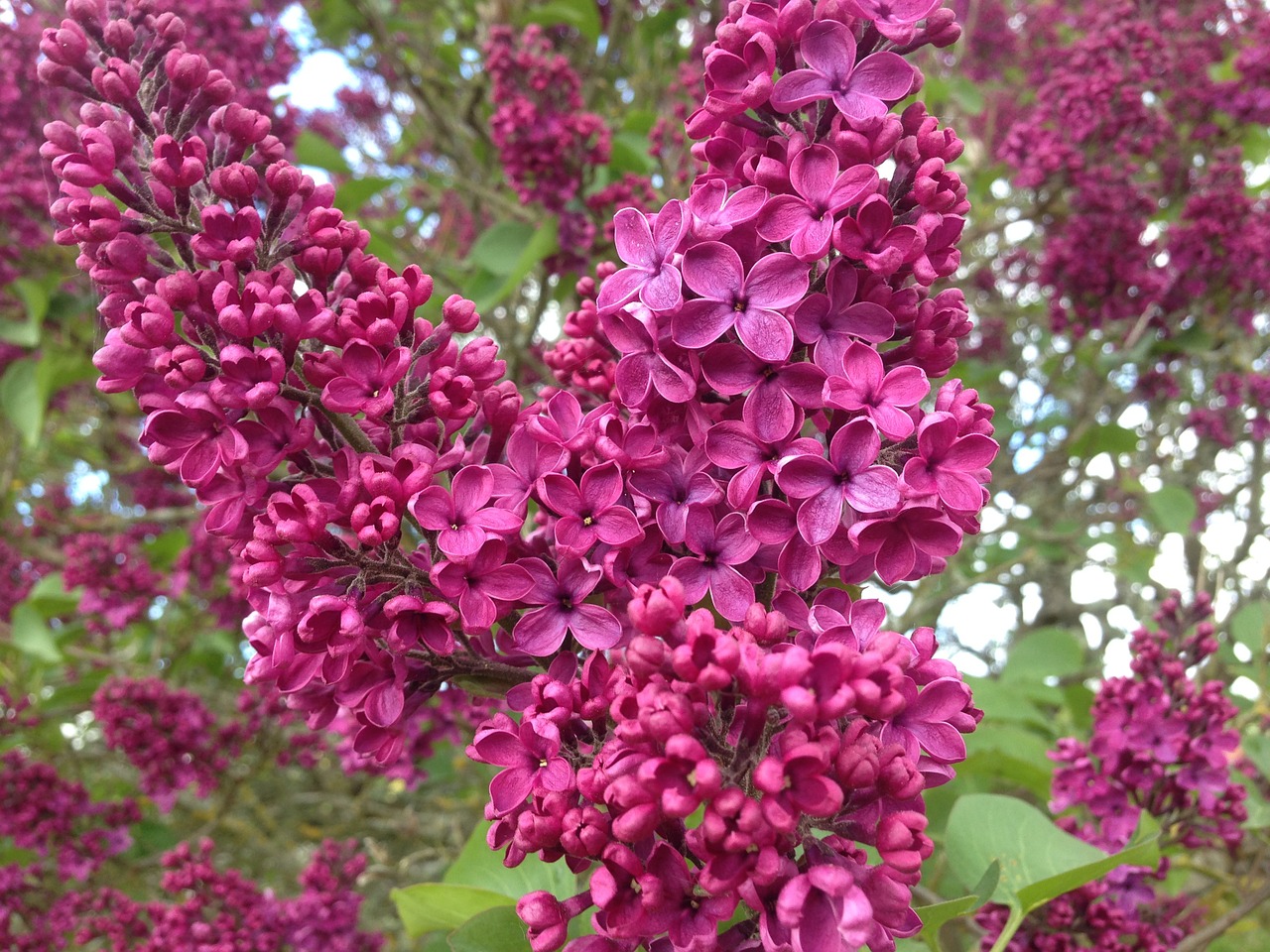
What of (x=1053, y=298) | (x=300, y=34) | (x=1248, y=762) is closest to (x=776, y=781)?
(x=1248, y=762)

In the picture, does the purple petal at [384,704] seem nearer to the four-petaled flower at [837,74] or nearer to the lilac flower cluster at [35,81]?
the four-petaled flower at [837,74]

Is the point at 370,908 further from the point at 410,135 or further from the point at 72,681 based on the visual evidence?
the point at 410,135

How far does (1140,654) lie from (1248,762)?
1080 millimetres

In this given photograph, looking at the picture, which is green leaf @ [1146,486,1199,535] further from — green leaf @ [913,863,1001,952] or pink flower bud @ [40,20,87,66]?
pink flower bud @ [40,20,87,66]

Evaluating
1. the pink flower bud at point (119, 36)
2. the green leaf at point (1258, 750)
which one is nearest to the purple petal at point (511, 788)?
the pink flower bud at point (119, 36)

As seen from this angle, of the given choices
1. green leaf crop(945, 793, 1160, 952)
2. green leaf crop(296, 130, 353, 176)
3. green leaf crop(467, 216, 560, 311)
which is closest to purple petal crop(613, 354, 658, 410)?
green leaf crop(945, 793, 1160, 952)

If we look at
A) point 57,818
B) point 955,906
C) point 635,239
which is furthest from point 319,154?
point 955,906

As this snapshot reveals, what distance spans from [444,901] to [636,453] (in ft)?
2.71

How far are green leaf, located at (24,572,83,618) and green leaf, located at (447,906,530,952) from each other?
3.01m

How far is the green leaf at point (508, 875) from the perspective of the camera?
60.3 inches

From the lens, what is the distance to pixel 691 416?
1.05 metres

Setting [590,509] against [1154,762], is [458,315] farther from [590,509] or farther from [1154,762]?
[1154,762]

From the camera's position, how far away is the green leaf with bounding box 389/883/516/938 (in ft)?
4.41

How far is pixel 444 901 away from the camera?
54.4 inches
